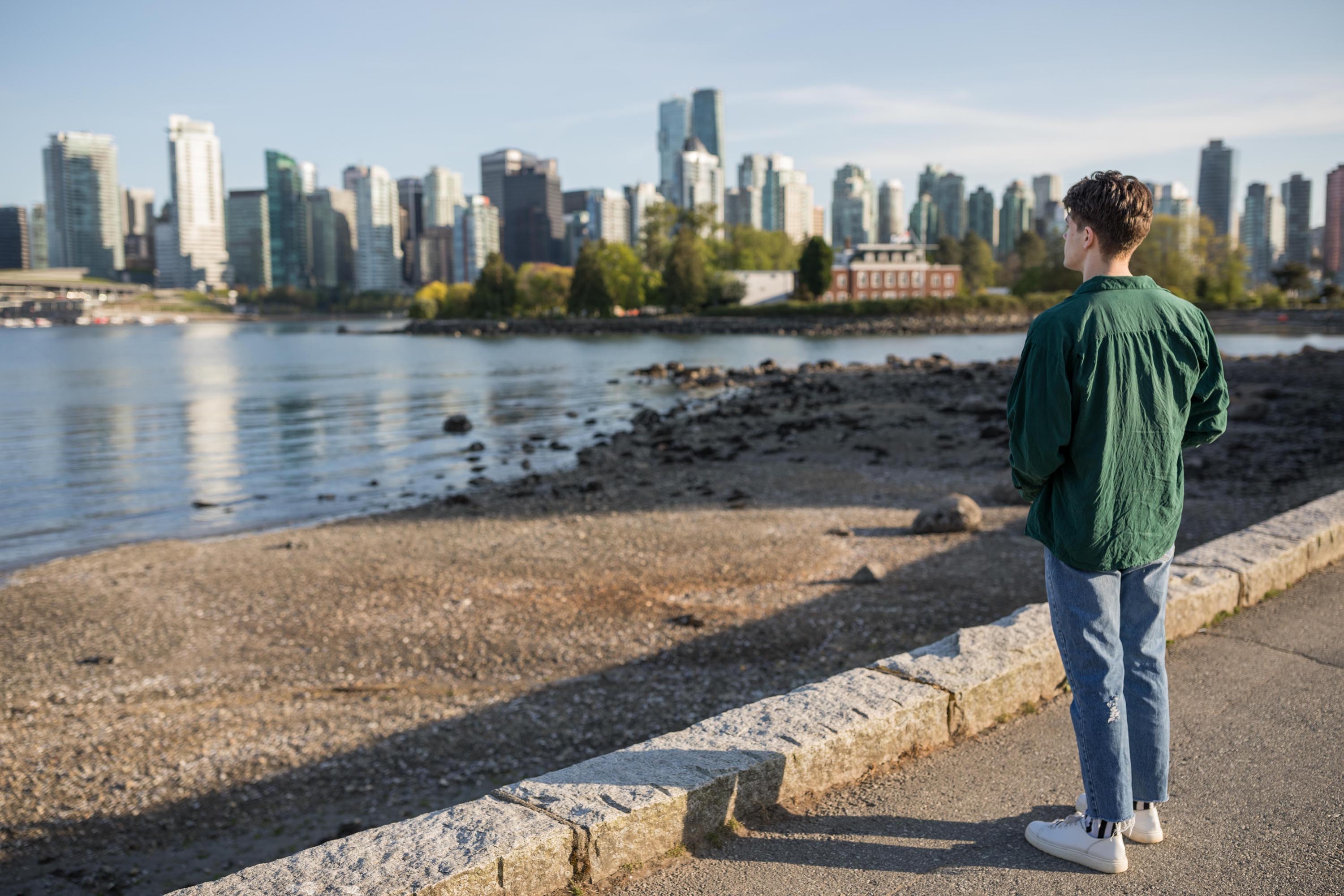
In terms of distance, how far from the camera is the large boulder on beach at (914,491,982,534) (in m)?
11.8

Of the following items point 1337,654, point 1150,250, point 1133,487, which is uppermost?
point 1150,250

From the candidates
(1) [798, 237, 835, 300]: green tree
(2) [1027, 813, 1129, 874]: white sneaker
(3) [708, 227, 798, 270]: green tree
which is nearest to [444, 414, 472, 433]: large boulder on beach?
(2) [1027, 813, 1129, 874]: white sneaker

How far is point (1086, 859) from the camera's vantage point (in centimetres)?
316

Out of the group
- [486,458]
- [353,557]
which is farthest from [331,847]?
[486,458]

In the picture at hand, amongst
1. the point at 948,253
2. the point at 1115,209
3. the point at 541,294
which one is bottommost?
the point at 1115,209

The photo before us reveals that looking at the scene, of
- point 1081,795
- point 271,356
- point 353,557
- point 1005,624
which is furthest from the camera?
point 271,356

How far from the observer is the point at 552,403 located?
3950 cm

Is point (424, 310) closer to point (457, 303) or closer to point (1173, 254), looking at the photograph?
point (457, 303)

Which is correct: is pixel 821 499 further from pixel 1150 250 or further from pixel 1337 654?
pixel 1150 250

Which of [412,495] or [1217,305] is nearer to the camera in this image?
[412,495]

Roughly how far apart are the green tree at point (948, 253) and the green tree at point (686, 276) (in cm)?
3861

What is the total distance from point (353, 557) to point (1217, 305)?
119533 millimetres

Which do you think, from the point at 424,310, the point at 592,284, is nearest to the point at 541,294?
the point at 592,284

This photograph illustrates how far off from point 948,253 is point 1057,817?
478ft
